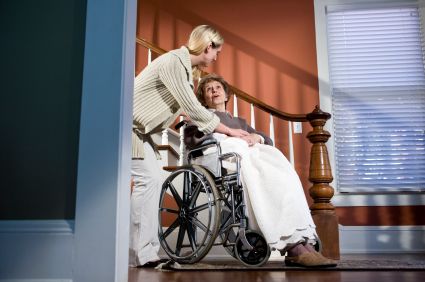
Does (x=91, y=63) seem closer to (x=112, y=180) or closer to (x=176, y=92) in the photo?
(x=112, y=180)

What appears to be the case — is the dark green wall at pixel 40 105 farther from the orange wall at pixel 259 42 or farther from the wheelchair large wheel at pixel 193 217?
the orange wall at pixel 259 42

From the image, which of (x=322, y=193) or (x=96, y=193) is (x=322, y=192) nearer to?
(x=322, y=193)

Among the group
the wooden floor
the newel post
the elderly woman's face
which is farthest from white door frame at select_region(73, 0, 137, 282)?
the newel post

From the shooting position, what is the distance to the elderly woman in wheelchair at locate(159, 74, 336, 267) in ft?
6.77

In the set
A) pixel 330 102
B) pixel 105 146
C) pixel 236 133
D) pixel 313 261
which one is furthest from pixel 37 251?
pixel 330 102

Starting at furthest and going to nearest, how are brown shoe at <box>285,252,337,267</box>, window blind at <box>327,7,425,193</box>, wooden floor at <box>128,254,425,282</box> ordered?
window blind at <box>327,7,425,193</box> → brown shoe at <box>285,252,337,267</box> → wooden floor at <box>128,254,425,282</box>

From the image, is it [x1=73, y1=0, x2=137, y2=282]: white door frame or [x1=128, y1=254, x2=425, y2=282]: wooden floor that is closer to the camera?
[x1=73, y1=0, x2=137, y2=282]: white door frame

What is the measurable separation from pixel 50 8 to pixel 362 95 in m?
3.30

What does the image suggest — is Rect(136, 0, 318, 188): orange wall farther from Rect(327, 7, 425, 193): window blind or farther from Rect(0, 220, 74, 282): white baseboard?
Rect(0, 220, 74, 282): white baseboard

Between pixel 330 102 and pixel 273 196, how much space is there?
6.86 ft

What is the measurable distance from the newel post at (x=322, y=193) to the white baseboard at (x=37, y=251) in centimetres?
190

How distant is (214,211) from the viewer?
2154mm

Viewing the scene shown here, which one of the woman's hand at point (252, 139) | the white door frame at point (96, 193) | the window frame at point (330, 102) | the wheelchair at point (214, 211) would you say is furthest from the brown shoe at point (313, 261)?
the window frame at point (330, 102)

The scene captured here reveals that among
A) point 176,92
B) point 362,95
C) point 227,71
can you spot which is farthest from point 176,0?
point 176,92
